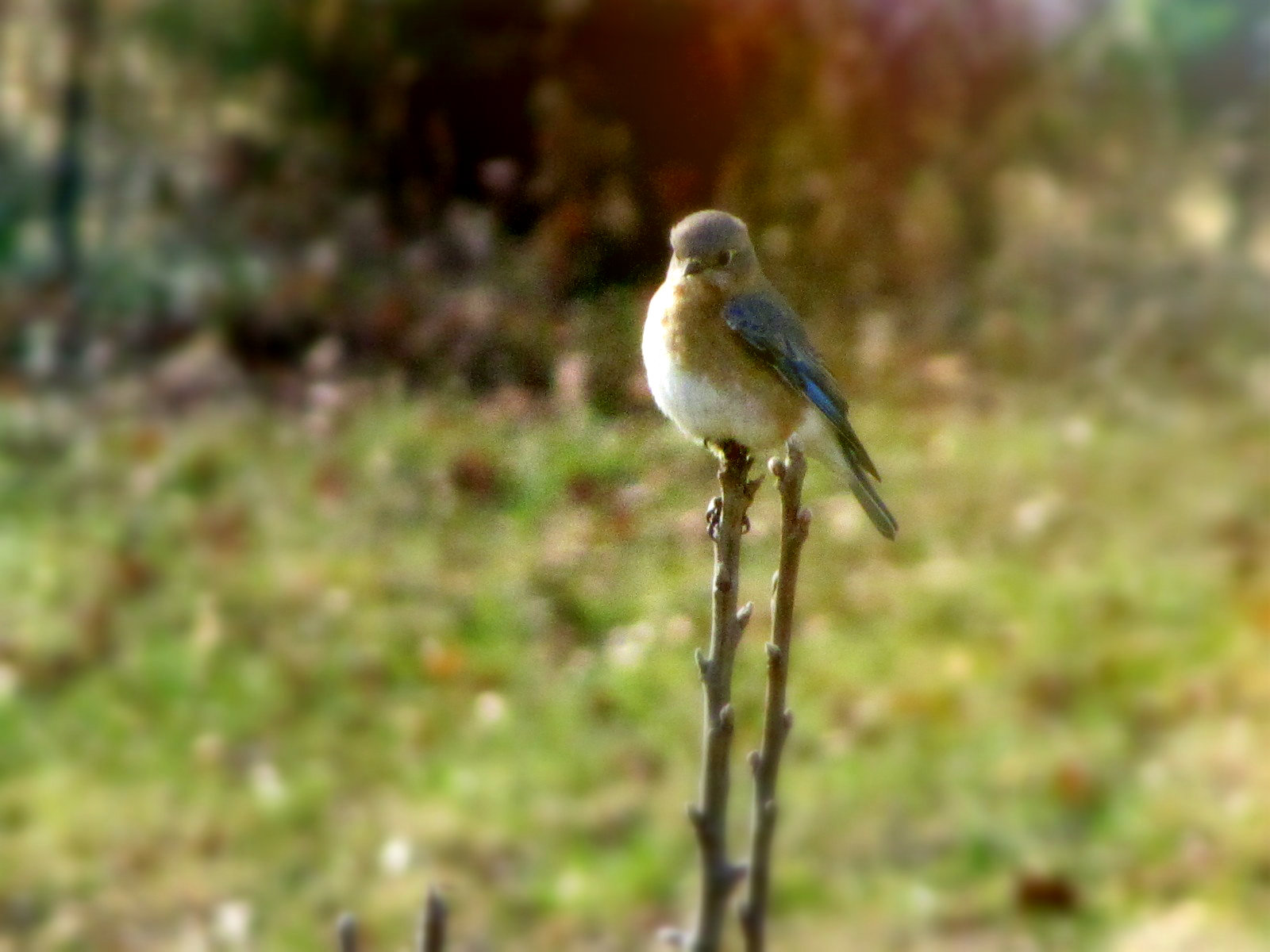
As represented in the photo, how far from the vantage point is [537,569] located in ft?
15.5

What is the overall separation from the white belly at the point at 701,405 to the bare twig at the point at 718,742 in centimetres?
55

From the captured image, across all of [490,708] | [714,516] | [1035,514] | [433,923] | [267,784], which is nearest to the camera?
[433,923]

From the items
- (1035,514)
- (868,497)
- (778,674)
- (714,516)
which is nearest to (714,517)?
(714,516)

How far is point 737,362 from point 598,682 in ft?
8.65

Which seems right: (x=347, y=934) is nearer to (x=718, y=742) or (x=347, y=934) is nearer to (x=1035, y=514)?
(x=718, y=742)

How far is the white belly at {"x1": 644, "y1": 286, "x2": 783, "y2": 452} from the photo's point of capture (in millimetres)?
1751

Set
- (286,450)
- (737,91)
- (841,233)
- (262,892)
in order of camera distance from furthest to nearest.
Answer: (286,450), (737,91), (841,233), (262,892)

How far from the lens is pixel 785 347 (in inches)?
73.7

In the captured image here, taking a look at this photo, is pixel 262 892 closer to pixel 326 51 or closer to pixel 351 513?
pixel 351 513

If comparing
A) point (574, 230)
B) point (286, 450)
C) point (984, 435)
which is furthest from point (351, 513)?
point (984, 435)

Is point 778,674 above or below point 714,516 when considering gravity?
below

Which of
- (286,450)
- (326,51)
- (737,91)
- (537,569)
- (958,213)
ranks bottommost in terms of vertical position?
(537,569)

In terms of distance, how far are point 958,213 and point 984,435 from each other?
0.95m

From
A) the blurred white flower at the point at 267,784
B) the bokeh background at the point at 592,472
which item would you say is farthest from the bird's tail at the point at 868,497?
the blurred white flower at the point at 267,784
